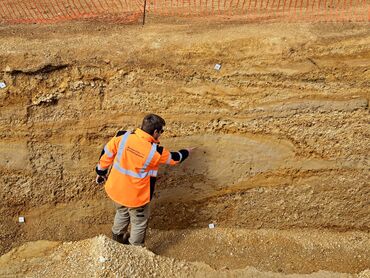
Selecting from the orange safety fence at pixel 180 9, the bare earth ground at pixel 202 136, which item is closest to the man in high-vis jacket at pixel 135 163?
the bare earth ground at pixel 202 136

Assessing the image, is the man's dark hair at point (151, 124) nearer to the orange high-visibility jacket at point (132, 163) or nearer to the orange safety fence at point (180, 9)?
the orange high-visibility jacket at point (132, 163)

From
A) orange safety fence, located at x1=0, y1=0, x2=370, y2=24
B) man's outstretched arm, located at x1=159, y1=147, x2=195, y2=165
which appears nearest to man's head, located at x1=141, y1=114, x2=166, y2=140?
man's outstretched arm, located at x1=159, y1=147, x2=195, y2=165

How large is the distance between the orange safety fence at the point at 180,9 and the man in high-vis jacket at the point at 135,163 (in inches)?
96.5

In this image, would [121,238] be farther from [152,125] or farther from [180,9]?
[180,9]

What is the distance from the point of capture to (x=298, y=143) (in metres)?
6.20

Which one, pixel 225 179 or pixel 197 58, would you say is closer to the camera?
pixel 197 58

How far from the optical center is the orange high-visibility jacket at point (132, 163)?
5.07 meters

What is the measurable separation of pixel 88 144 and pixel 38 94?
90 centimetres

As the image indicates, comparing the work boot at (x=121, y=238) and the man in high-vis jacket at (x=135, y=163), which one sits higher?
the man in high-vis jacket at (x=135, y=163)

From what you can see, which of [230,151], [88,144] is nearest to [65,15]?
[88,144]

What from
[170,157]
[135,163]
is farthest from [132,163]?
[170,157]

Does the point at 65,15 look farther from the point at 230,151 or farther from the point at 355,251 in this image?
the point at 355,251

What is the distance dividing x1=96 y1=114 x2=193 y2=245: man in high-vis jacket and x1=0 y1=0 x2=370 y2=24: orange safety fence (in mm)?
2450

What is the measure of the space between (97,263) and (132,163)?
1265 mm
